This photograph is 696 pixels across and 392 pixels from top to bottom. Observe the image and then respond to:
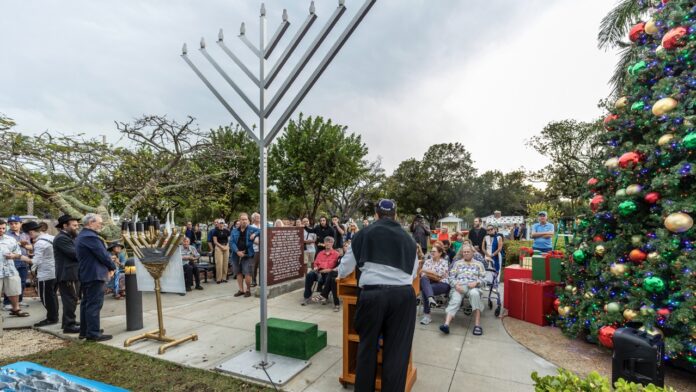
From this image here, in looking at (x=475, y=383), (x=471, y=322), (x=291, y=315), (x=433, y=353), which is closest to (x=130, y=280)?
(x=291, y=315)

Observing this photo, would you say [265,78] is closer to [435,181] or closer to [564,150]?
[564,150]

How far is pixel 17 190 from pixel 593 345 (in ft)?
39.4

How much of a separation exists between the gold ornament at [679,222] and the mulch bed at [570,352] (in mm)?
1735

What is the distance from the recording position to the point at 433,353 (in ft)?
14.7

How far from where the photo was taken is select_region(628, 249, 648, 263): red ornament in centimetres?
400

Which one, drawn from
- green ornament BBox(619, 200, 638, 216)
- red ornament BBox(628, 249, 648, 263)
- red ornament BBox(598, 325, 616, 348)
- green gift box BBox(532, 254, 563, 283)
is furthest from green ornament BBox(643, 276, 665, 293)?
green gift box BBox(532, 254, 563, 283)

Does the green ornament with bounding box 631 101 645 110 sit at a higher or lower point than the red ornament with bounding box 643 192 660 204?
higher

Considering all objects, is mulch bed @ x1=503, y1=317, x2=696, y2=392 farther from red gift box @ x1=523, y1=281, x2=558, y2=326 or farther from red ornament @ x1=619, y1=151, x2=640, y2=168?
red ornament @ x1=619, y1=151, x2=640, y2=168

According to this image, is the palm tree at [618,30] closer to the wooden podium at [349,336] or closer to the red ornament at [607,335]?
the red ornament at [607,335]

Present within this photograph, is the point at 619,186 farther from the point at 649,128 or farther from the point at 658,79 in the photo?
the point at 658,79

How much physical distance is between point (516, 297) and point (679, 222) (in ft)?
9.95

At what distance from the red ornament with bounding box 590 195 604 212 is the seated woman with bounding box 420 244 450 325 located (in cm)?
261

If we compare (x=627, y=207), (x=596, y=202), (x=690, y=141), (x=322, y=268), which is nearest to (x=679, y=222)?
(x=627, y=207)

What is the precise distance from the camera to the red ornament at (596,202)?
4617mm
